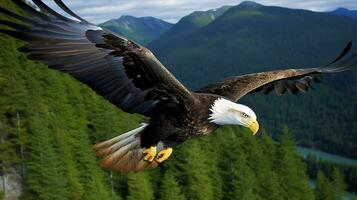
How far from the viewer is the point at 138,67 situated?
24.7ft

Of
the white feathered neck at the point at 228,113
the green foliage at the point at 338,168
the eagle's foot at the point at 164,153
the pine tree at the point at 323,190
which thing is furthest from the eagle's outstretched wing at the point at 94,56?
the green foliage at the point at 338,168

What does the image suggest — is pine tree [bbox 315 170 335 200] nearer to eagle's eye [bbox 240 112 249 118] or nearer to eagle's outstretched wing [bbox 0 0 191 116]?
eagle's eye [bbox 240 112 249 118]

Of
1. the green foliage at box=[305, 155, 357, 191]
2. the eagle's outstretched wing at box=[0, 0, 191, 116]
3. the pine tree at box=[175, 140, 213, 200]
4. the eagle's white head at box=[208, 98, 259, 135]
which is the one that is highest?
the eagle's outstretched wing at box=[0, 0, 191, 116]

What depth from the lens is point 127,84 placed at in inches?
313

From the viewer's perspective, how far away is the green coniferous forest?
120 feet

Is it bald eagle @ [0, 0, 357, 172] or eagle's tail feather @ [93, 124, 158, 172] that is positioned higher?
bald eagle @ [0, 0, 357, 172]

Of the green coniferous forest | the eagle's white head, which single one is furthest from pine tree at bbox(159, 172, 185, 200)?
the eagle's white head

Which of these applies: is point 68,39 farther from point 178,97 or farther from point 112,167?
point 112,167

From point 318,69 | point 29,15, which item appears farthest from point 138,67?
point 318,69

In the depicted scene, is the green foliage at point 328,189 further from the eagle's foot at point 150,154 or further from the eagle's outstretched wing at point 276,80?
the eagle's foot at point 150,154

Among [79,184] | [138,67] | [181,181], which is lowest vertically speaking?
[181,181]

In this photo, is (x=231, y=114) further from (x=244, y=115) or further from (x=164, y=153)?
(x=164, y=153)

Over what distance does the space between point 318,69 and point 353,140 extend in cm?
14868

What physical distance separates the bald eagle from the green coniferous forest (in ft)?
77.1
